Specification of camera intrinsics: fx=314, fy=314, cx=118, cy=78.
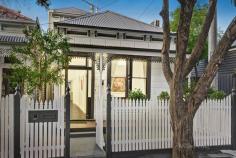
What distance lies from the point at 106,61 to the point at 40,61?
11.0 feet

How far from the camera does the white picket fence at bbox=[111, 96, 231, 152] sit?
8359mm

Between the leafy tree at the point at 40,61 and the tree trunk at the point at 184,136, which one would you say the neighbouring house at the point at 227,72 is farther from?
the tree trunk at the point at 184,136

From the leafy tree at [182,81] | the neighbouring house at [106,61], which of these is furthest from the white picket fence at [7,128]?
the neighbouring house at [106,61]

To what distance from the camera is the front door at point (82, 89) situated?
13.1m

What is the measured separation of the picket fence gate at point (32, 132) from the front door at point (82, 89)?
524cm

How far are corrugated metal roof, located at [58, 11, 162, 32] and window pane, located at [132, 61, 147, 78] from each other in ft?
5.70

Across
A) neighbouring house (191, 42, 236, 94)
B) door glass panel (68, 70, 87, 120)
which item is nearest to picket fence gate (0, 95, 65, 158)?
door glass panel (68, 70, 87, 120)

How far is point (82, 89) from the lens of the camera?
1338 cm

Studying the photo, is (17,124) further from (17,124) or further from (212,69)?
(212,69)

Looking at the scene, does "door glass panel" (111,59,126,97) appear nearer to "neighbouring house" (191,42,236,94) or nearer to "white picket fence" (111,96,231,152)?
"white picket fence" (111,96,231,152)

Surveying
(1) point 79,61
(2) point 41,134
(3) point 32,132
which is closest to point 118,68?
(1) point 79,61

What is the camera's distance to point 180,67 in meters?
6.31

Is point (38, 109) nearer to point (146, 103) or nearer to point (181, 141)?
point (146, 103)

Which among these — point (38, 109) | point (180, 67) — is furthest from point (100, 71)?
point (180, 67)
